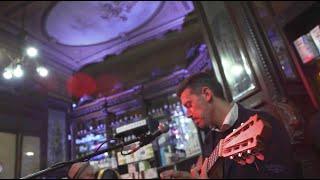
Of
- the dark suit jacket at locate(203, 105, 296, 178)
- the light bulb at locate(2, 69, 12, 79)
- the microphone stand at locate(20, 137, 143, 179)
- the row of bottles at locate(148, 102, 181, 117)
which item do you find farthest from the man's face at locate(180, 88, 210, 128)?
the row of bottles at locate(148, 102, 181, 117)

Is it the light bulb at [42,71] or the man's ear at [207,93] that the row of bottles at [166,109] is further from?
the man's ear at [207,93]

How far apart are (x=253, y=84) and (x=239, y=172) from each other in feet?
5.08

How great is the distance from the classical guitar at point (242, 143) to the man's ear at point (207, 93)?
1.37 feet

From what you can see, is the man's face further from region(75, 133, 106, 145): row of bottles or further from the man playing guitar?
region(75, 133, 106, 145): row of bottles

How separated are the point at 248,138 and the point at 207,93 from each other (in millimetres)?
793

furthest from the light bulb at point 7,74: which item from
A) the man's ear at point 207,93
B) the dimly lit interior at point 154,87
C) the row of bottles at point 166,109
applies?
the row of bottles at point 166,109

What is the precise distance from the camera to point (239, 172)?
65.2 inches

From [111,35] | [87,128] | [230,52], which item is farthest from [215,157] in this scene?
[111,35]

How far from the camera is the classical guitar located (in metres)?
1.35

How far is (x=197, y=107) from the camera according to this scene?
218cm

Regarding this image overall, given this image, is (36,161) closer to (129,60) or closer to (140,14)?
(140,14)

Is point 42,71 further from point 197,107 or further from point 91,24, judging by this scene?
point 197,107

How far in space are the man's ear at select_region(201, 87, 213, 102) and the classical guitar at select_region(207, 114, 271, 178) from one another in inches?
16.4

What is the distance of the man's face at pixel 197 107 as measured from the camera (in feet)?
7.06
